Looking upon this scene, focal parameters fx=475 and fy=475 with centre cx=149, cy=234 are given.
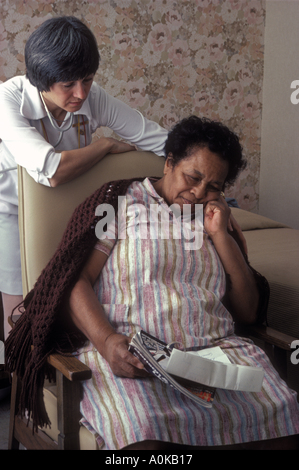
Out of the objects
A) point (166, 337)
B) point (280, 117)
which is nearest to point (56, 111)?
point (166, 337)

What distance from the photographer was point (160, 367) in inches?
34.7

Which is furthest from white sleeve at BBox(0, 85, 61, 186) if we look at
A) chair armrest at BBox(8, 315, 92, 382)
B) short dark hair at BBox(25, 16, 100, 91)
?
chair armrest at BBox(8, 315, 92, 382)

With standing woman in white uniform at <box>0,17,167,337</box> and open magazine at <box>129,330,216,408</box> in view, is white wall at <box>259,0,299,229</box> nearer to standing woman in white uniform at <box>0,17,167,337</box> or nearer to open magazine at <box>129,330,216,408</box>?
standing woman in white uniform at <box>0,17,167,337</box>

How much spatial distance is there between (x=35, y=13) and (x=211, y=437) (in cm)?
257

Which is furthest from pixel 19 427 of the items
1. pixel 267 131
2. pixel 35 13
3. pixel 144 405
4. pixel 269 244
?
pixel 267 131

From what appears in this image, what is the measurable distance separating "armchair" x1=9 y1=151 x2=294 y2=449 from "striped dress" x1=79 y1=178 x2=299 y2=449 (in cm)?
5

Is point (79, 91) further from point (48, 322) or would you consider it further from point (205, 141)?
point (48, 322)

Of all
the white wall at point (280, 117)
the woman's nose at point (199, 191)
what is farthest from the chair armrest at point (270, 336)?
the white wall at point (280, 117)

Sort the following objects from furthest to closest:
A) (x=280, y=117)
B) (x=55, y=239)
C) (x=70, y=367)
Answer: (x=280, y=117) → (x=55, y=239) → (x=70, y=367)

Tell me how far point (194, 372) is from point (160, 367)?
0.06 meters

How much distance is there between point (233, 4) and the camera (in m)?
3.65

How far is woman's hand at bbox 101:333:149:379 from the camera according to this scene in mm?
1022

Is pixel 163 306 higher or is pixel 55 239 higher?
pixel 55 239

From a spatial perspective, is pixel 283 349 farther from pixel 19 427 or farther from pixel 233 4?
pixel 233 4
